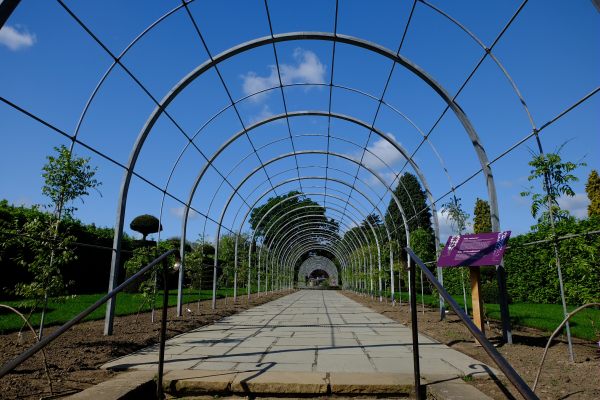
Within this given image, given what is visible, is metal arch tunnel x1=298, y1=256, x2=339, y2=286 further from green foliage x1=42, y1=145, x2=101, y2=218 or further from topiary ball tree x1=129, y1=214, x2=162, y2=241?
green foliage x1=42, y1=145, x2=101, y2=218

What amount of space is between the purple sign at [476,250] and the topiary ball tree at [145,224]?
2814 centimetres

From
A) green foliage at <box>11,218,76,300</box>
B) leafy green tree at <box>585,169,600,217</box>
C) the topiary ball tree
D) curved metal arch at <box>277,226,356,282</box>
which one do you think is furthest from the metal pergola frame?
leafy green tree at <box>585,169,600,217</box>

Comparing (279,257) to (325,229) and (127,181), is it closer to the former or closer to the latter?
(325,229)

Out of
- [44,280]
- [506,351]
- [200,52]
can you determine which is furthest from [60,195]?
[506,351]

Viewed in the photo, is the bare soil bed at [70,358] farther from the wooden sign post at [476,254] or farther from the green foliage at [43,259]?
the wooden sign post at [476,254]

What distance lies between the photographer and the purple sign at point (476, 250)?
5.76 metres

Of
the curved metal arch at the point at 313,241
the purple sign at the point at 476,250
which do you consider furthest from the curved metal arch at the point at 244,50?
the curved metal arch at the point at 313,241

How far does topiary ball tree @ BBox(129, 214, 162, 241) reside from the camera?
3122 cm

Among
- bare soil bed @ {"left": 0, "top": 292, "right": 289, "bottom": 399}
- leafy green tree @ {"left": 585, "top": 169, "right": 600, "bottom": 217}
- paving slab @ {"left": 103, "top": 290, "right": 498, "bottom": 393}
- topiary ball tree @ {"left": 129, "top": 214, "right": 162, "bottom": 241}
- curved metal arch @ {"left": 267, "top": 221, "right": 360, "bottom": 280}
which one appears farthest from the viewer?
leafy green tree @ {"left": 585, "top": 169, "right": 600, "bottom": 217}

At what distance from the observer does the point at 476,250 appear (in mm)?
6086

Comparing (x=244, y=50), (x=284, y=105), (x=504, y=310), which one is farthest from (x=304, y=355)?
(x=284, y=105)

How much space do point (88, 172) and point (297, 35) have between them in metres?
4.79

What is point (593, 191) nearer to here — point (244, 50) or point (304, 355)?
point (244, 50)

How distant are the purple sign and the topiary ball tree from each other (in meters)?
28.1
